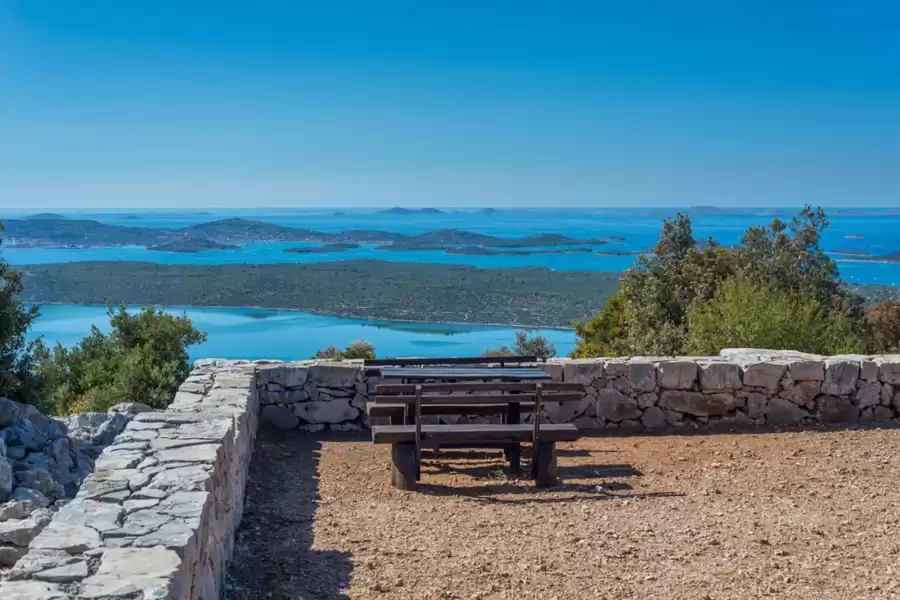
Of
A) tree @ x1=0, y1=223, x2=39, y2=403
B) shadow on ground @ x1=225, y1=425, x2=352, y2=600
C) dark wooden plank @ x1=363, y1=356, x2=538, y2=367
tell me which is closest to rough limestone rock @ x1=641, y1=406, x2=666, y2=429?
dark wooden plank @ x1=363, y1=356, x2=538, y2=367

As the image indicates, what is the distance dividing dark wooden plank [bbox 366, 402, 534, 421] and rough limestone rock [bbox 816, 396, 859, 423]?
10.9 ft

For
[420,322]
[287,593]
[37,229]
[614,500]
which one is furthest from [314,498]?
[37,229]

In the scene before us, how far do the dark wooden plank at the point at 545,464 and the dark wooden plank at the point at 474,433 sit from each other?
0.28 ft

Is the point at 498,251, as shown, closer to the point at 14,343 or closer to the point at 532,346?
the point at 532,346

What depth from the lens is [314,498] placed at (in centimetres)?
575

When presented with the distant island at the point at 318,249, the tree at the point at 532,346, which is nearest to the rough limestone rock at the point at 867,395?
the tree at the point at 532,346

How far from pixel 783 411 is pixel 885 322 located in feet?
58.0

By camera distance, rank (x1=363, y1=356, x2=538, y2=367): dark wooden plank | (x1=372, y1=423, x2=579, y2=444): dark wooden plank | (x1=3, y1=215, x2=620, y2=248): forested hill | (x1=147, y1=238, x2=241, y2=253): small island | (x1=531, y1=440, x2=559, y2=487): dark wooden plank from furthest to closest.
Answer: (x1=147, y1=238, x2=241, y2=253): small island
(x1=3, y1=215, x2=620, y2=248): forested hill
(x1=363, y1=356, x2=538, y2=367): dark wooden plank
(x1=531, y1=440, x2=559, y2=487): dark wooden plank
(x1=372, y1=423, x2=579, y2=444): dark wooden plank

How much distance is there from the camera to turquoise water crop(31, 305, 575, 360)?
28297mm

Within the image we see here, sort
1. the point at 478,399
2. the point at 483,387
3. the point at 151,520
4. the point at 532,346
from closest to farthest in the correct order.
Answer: the point at 151,520
the point at 478,399
the point at 483,387
the point at 532,346

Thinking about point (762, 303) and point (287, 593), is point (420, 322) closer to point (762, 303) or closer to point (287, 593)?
point (762, 303)

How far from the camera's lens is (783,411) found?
26.0 ft

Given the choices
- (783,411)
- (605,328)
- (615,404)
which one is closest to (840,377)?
(783,411)

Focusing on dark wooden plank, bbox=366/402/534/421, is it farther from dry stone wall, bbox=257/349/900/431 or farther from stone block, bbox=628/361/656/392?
stone block, bbox=628/361/656/392
